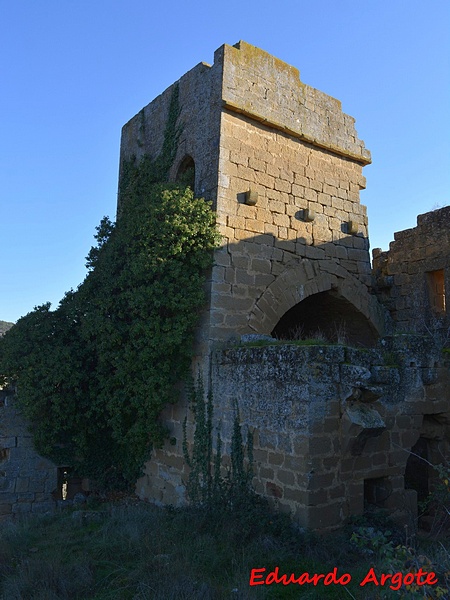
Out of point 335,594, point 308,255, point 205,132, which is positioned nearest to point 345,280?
point 308,255

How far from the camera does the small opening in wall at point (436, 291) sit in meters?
9.40

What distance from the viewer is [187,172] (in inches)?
334

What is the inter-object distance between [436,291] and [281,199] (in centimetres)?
355

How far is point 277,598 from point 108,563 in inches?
69.4

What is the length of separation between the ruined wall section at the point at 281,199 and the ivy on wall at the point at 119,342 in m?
0.53

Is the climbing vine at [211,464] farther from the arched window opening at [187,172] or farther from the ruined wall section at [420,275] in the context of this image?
→ the ruined wall section at [420,275]

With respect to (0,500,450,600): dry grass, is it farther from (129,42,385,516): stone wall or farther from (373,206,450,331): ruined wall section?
(373,206,450,331): ruined wall section

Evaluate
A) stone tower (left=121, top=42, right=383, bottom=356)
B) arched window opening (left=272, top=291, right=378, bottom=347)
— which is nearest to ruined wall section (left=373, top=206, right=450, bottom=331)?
stone tower (left=121, top=42, right=383, bottom=356)

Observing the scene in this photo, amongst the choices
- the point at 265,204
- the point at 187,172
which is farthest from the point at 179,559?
the point at 187,172

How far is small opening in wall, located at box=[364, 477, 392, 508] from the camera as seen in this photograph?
19.1 feet

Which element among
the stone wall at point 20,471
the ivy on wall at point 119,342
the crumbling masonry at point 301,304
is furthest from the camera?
the stone wall at point 20,471

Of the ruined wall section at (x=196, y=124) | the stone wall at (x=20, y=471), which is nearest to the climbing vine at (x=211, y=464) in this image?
the stone wall at (x=20, y=471)

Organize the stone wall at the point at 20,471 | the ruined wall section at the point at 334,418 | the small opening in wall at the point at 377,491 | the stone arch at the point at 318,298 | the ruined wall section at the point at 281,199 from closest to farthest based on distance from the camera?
the ruined wall section at the point at 334,418, the small opening in wall at the point at 377,491, the ruined wall section at the point at 281,199, the stone arch at the point at 318,298, the stone wall at the point at 20,471

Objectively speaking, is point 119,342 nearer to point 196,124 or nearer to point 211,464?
point 211,464
